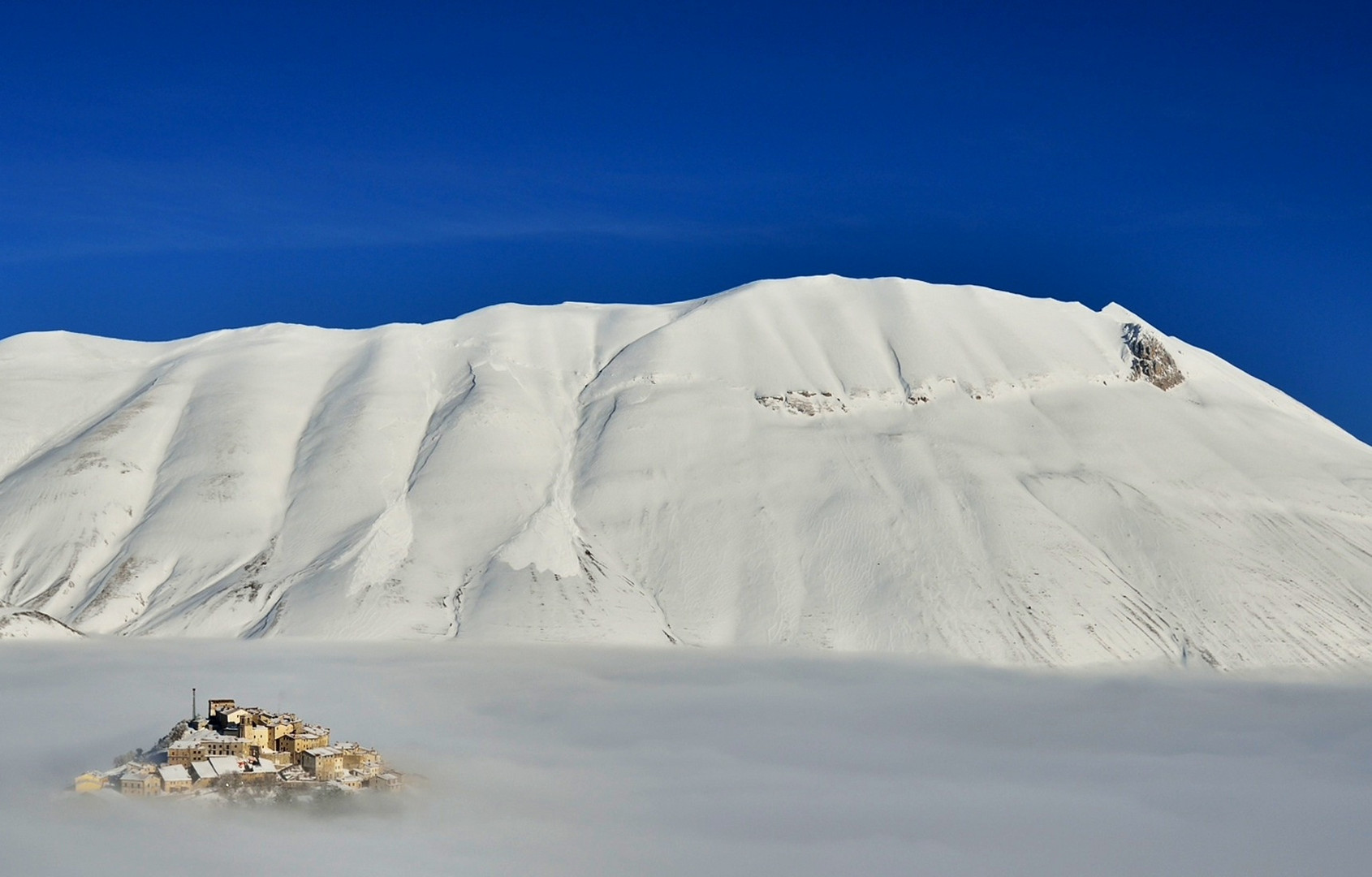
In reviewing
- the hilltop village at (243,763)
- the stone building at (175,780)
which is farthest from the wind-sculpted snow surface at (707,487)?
the stone building at (175,780)

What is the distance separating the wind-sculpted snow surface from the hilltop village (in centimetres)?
4865

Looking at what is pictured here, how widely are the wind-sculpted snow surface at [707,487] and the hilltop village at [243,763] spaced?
48.6 m

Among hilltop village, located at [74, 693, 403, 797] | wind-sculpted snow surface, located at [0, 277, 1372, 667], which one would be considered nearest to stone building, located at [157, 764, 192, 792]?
hilltop village, located at [74, 693, 403, 797]

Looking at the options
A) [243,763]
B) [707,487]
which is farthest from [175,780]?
[707,487]

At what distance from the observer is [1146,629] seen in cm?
11781

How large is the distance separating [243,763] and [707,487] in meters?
81.5

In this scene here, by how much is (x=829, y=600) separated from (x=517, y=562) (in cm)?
2855

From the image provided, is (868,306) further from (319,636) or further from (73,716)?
(73,716)

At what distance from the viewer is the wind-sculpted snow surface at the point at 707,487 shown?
11725 centimetres

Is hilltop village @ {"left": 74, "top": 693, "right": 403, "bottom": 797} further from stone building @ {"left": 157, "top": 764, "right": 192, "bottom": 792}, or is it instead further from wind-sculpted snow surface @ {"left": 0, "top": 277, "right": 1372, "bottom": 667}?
wind-sculpted snow surface @ {"left": 0, "top": 277, "right": 1372, "bottom": 667}

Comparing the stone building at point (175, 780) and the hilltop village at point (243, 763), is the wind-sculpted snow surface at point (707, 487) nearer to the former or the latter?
the hilltop village at point (243, 763)

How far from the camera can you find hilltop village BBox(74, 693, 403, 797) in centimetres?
5656

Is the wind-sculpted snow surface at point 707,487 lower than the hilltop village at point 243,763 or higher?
higher

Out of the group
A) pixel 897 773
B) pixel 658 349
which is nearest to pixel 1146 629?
pixel 897 773
